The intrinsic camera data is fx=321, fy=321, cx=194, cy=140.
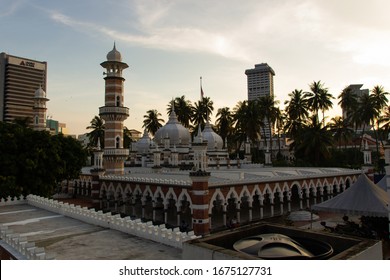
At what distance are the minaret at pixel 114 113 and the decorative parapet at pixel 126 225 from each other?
13.3 metres

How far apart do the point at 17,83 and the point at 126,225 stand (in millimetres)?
122753

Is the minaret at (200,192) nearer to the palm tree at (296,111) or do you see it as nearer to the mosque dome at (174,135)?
the mosque dome at (174,135)

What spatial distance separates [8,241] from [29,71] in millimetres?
125082

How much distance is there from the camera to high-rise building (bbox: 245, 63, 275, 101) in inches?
6395

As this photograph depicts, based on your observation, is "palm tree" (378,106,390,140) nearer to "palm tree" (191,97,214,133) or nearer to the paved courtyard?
"palm tree" (191,97,214,133)

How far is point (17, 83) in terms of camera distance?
118 meters

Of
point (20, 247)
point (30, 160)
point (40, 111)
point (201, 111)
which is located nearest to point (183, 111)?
point (201, 111)

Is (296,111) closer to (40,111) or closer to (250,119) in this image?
(250,119)

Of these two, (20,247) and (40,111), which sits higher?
(40,111)

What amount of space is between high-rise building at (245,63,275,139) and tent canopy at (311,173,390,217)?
14794cm

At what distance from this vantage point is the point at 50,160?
25875 mm

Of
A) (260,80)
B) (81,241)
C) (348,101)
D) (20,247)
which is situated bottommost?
(81,241)

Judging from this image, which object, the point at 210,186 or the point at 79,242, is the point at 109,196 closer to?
the point at 210,186

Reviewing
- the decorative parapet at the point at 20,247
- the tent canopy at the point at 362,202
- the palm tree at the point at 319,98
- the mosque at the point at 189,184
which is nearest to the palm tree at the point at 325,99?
the palm tree at the point at 319,98
